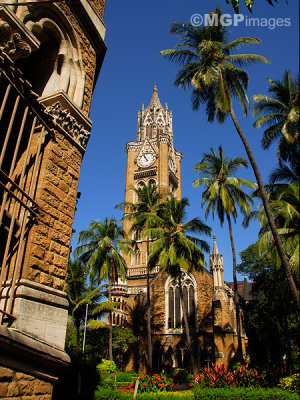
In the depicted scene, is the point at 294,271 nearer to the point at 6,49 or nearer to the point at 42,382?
the point at 42,382

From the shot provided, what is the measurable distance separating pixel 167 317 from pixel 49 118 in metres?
29.2

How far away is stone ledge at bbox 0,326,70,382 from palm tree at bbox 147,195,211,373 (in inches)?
681

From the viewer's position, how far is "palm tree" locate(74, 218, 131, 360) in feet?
82.8

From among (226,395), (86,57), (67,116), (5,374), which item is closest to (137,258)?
(226,395)

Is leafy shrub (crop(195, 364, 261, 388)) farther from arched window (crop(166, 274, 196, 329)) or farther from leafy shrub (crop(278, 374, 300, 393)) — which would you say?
arched window (crop(166, 274, 196, 329))

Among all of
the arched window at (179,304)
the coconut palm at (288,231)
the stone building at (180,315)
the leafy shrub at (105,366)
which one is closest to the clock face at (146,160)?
the stone building at (180,315)

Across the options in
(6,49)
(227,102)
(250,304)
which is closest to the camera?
(6,49)

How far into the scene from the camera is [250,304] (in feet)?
129

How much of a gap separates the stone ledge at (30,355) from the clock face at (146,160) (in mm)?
46401

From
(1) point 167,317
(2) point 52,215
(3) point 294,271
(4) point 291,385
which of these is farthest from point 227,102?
(1) point 167,317

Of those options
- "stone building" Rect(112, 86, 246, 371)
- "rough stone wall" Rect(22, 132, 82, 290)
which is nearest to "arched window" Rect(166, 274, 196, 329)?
"stone building" Rect(112, 86, 246, 371)

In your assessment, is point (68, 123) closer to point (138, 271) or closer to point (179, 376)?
point (179, 376)

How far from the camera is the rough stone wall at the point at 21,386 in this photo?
392cm

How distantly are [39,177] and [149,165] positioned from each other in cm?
4513
